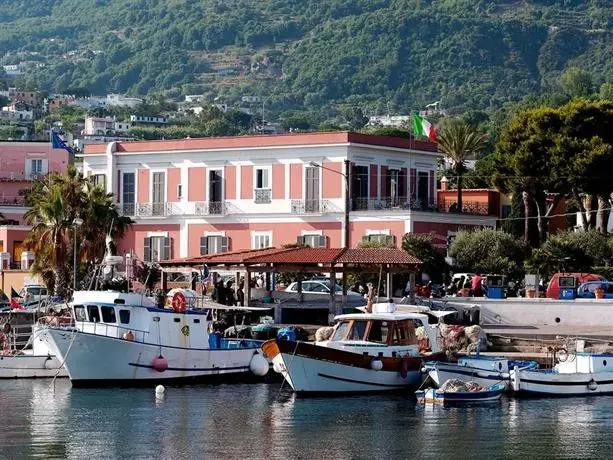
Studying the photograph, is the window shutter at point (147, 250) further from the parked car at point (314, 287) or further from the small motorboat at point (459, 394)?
the small motorboat at point (459, 394)

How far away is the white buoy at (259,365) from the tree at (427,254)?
21425 millimetres

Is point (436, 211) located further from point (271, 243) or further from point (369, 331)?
point (369, 331)

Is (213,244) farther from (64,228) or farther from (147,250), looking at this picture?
(64,228)

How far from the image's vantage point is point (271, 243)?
82.9 metres

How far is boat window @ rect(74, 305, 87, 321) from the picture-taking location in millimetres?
54500

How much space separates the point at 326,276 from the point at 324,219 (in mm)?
4800

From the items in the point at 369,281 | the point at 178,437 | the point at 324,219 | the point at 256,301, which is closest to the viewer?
the point at 178,437

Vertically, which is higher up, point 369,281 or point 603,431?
point 369,281

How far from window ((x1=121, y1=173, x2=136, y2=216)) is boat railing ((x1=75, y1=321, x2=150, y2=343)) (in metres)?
32.8

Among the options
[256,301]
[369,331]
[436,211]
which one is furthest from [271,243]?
[369,331]

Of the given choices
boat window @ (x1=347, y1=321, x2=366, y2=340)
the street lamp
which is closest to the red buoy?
boat window @ (x1=347, y1=321, x2=366, y2=340)

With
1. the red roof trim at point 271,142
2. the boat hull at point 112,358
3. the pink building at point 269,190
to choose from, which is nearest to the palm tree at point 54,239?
the pink building at point 269,190

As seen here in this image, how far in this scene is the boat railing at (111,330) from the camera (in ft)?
178

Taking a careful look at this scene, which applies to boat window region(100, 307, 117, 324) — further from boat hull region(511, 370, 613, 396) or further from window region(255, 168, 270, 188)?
window region(255, 168, 270, 188)
